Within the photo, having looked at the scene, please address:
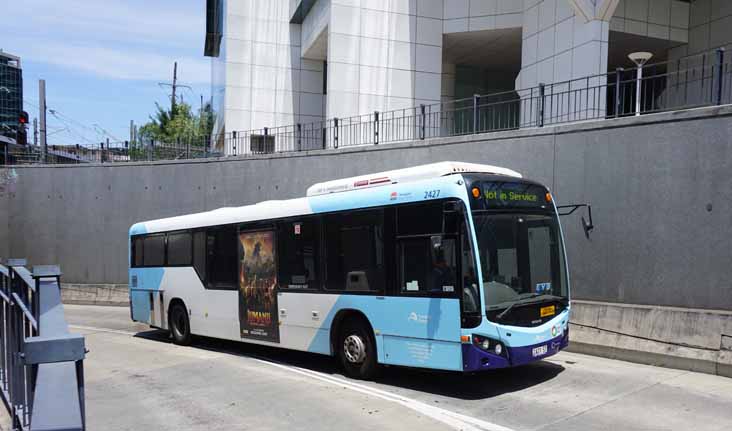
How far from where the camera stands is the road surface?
6.88m

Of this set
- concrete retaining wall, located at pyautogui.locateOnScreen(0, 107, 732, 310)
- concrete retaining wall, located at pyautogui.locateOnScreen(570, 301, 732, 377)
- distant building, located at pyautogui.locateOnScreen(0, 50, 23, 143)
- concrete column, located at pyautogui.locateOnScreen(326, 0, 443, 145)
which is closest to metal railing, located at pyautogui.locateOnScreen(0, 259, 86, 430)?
concrete retaining wall, located at pyautogui.locateOnScreen(570, 301, 732, 377)

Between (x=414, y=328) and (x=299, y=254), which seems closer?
(x=414, y=328)

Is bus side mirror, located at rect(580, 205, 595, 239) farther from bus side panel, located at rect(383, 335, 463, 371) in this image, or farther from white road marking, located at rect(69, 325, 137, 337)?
white road marking, located at rect(69, 325, 137, 337)

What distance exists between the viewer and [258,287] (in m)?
11.4

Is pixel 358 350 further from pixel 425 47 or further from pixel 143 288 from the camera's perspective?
pixel 425 47

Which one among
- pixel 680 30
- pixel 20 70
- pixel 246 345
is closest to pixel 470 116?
pixel 680 30

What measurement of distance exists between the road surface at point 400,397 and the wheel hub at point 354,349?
14.0 inches

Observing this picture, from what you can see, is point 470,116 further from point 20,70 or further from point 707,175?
point 20,70

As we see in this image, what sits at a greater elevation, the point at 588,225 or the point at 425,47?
the point at 425,47

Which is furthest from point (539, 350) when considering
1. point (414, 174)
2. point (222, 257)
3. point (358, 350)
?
point (222, 257)

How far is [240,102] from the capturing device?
2897 cm

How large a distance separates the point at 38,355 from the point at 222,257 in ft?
31.8

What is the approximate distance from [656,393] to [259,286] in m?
7.09

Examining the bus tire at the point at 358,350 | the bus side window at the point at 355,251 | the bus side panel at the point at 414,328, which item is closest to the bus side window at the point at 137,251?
the bus side window at the point at 355,251
